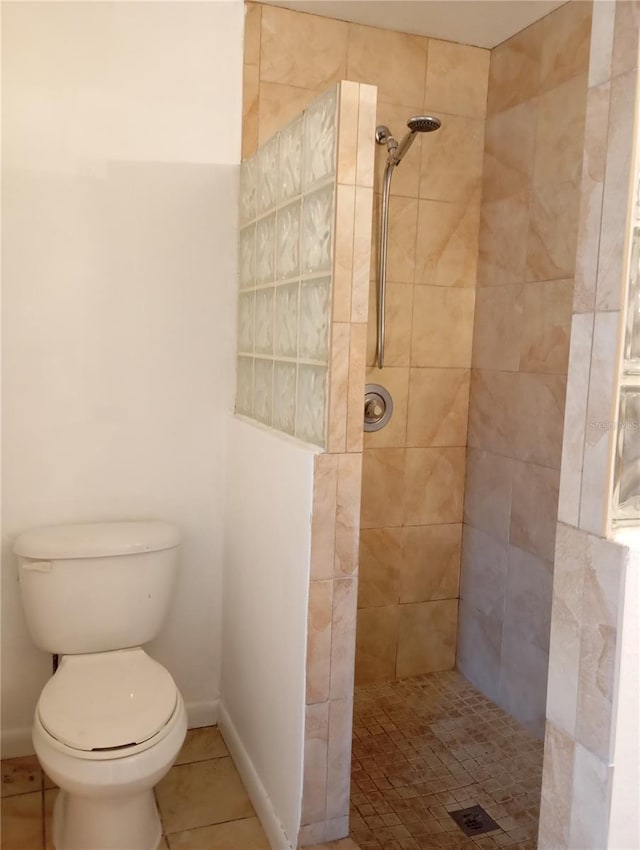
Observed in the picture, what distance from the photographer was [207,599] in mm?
2482

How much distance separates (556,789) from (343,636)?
704 mm

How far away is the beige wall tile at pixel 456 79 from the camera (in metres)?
2.56

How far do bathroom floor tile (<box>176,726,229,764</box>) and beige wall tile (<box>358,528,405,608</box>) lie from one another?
678 mm

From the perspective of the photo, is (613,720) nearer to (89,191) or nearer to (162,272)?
(162,272)

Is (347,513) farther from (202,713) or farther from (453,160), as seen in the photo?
(453,160)

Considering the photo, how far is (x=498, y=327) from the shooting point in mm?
2602

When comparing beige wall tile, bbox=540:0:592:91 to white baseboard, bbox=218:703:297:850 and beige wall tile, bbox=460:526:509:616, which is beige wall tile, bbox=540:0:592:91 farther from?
white baseboard, bbox=218:703:297:850

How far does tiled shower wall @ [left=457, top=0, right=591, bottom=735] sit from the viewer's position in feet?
7.48

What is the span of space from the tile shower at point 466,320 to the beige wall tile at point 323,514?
3.08ft

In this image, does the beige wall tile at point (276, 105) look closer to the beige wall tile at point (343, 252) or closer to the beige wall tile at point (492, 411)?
the beige wall tile at point (343, 252)

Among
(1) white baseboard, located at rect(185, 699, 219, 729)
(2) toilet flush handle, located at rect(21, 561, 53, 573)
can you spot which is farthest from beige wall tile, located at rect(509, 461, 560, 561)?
(2) toilet flush handle, located at rect(21, 561, 53, 573)

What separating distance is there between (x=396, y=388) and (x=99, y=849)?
5.53ft

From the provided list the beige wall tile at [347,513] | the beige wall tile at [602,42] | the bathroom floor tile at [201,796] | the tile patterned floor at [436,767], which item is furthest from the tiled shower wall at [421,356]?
the beige wall tile at [602,42]

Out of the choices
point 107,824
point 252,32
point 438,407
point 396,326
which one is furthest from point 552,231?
point 107,824
